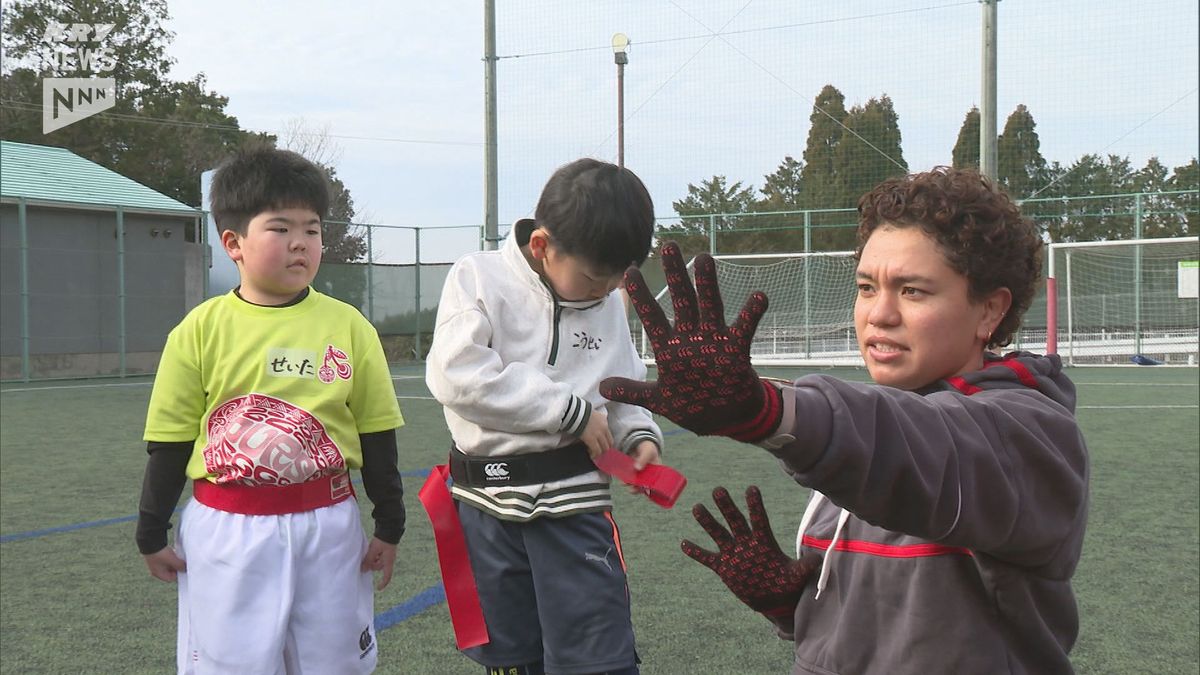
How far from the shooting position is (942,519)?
3.45ft

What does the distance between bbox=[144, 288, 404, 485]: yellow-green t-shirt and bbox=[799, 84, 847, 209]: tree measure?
18.9m

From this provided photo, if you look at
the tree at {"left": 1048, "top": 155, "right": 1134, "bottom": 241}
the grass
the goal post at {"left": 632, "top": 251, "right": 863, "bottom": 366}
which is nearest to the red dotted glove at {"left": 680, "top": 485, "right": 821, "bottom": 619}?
the grass

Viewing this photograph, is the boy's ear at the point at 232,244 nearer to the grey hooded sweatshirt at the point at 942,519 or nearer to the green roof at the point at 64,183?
the grey hooded sweatshirt at the point at 942,519

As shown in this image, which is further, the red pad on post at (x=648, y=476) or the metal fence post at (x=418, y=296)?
the metal fence post at (x=418, y=296)

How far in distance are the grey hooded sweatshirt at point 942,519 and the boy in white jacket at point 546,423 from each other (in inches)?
26.6

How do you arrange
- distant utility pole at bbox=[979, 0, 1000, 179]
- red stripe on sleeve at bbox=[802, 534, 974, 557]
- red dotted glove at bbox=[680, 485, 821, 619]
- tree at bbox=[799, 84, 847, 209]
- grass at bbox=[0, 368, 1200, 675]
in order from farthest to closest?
tree at bbox=[799, 84, 847, 209] < distant utility pole at bbox=[979, 0, 1000, 179] < grass at bbox=[0, 368, 1200, 675] < red dotted glove at bbox=[680, 485, 821, 619] < red stripe on sleeve at bbox=[802, 534, 974, 557]

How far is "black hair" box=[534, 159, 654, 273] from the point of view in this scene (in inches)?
81.6

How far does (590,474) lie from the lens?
2164 mm

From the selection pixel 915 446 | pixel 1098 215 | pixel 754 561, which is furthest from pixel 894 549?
pixel 1098 215

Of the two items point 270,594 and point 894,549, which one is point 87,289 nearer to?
point 270,594

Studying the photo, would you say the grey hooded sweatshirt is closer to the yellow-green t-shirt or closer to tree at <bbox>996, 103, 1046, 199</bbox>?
the yellow-green t-shirt

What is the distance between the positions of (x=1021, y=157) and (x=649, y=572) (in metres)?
20.2

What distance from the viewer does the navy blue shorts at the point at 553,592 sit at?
207 centimetres

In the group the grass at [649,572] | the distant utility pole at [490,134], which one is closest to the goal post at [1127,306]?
the distant utility pole at [490,134]
